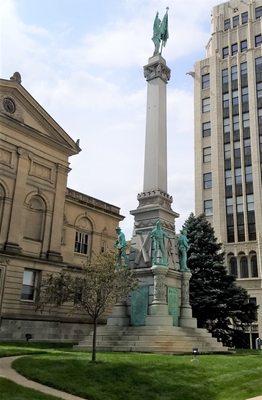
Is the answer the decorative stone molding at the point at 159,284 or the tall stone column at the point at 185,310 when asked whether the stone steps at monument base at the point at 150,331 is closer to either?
the tall stone column at the point at 185,310

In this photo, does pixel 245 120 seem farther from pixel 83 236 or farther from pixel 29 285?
pixel 29 285

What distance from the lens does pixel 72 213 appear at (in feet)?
137

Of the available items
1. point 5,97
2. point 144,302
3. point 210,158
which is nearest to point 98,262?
point 144,302

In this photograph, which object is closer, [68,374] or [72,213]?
[68,374]

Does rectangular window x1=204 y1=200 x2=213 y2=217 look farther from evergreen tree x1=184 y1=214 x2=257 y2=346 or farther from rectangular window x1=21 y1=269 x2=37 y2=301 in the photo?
rectangular window x1=21 y1=269 x2=37 y2=301

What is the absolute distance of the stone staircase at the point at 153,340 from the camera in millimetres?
19750

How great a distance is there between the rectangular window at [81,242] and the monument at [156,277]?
59.7ft

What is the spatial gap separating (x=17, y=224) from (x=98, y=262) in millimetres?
18354

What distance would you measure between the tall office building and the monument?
3316 centimetres

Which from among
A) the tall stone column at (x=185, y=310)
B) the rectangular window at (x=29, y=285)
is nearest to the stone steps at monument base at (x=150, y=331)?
the tall stone column at (x=185, y=310)

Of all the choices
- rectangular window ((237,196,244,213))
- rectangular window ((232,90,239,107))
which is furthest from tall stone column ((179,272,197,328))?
rectangular window ((232,90,239,107))

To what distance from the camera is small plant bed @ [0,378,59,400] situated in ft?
34.4

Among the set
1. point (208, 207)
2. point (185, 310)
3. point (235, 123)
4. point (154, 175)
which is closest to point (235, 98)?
point (235, 123)

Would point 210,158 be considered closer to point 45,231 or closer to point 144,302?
point 45,231
